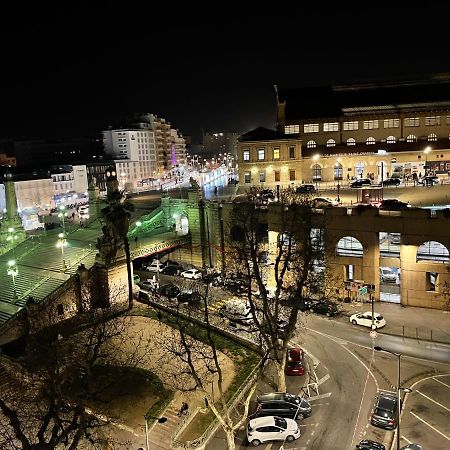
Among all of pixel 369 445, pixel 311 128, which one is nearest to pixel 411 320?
pixel 369 445

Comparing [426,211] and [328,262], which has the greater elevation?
[426,211]

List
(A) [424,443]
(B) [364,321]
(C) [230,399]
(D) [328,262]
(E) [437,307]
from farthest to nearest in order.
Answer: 1. (D) [328,262]
2. (E) [437,307]
3. (B) [364,321]
4. (C) [230,399]
5. (A) [424,443]

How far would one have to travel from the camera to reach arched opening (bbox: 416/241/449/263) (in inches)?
1725

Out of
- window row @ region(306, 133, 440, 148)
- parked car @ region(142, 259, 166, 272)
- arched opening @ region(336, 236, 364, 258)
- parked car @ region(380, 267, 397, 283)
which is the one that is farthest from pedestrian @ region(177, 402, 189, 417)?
window row @ region(306, 133, 440, 148)

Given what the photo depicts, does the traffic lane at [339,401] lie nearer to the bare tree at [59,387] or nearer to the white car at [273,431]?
the white car at [273,431]

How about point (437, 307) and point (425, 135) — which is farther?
point (425, 135)

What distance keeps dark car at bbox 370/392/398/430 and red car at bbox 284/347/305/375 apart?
6.59 m

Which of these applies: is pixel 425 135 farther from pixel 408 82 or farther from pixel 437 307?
pixel 437 307

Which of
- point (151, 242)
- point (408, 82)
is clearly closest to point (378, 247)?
point (151, 242)

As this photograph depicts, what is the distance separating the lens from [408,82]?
8688 centimetres

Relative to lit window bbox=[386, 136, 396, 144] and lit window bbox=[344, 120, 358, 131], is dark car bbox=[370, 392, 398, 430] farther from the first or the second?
lit window bbox=[344, 120, 358, 131]

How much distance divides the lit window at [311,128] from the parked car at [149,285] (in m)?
42.7

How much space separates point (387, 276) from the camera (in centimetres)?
4734

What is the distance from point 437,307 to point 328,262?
10.9 metres
